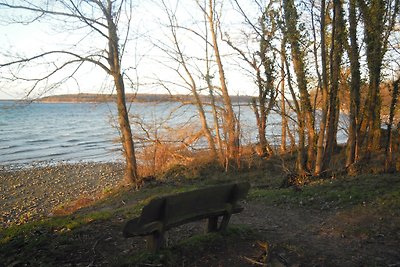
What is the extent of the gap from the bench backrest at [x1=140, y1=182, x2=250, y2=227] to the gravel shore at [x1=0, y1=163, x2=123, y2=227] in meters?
8.74

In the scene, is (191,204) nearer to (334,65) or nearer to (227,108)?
(334,65)

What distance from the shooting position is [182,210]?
450cm

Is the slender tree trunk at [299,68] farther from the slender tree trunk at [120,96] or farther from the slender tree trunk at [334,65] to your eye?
the slender tree trunk at [120,96]

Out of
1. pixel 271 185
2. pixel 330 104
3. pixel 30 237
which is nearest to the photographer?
pixel 30 237

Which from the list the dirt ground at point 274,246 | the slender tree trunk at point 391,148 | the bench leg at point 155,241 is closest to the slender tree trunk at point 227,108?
the slender tree trunk at point 391,148

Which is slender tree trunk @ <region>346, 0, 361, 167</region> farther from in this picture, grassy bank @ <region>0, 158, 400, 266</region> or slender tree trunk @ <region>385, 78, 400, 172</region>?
grassy bank @ <region>0, 158, 400, 266</region>

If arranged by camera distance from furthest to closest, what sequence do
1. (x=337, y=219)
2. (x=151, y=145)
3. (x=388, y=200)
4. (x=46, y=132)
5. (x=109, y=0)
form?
(x=46, y=132), (x=151, y=145), (x=109, y=0), (x=388, y=200), (x=337, y=219)

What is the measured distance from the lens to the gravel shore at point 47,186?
1306cm

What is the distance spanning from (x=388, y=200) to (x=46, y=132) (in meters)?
39.1

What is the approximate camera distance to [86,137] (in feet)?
120

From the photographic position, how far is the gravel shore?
13.1 meters

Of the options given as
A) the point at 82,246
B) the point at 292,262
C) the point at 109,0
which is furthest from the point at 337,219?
the point at 109,0

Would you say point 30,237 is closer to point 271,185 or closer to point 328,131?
point 271,185

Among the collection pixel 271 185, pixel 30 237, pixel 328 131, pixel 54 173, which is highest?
pixel 328 131
